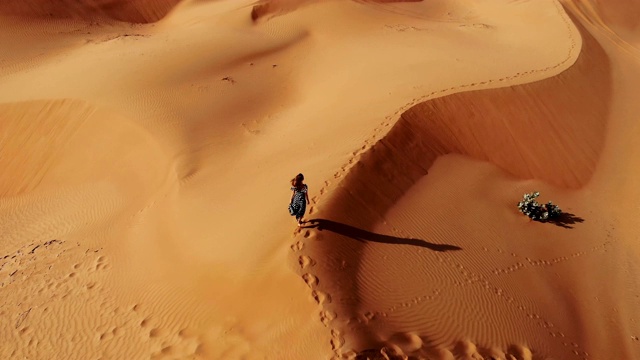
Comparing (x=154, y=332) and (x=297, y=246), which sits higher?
(x=297, y=246)

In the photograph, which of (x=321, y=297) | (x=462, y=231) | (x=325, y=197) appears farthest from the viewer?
(x=462, y=231)

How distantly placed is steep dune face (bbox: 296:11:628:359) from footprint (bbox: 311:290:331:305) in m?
0.05

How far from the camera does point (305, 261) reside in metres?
5.96

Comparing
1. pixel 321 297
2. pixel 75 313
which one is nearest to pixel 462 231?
pixel 321 297

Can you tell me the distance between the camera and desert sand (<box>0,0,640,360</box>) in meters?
5.92

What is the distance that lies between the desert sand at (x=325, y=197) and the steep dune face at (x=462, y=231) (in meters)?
0.04

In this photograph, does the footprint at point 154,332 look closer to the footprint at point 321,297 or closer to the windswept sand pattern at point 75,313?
the windswept sand pattern at point 75,313

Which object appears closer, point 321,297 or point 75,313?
point 321,297

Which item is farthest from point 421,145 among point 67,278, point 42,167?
point 42,167

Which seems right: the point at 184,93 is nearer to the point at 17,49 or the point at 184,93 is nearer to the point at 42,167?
the point at 42,167

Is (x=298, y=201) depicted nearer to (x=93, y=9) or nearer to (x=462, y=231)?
(x=462, y=231)

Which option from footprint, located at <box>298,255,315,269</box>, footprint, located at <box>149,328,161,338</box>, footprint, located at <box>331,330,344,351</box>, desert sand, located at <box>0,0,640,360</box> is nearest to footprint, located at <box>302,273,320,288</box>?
desert sand, located at <box>0,0,640,360</box>

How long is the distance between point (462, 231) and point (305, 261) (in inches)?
124

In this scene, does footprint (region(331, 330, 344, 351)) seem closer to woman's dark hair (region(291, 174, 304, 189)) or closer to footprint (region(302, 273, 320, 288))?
footprint (region(302, 273, 320, 288))
